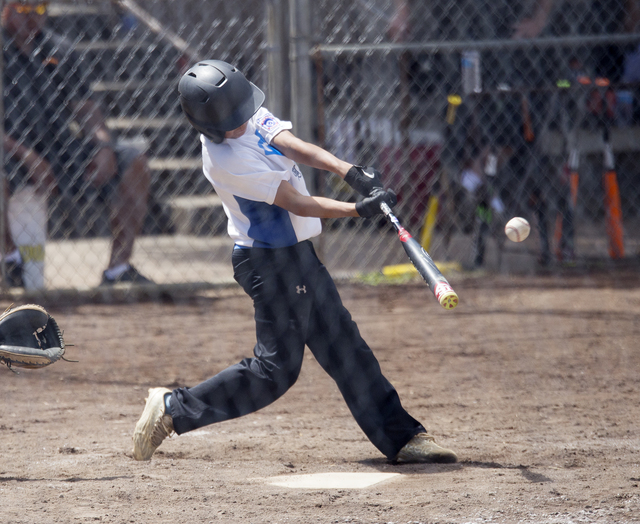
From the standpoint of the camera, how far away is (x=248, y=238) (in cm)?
297

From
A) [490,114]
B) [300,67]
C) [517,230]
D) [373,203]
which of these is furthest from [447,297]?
[490,114]

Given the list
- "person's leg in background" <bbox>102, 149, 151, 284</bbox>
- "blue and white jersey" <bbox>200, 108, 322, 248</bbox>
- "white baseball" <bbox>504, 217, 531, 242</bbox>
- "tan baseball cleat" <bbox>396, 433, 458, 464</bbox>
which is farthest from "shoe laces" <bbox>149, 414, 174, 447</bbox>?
"person's leg in background" <bbox>102, 149, 151, 284</bbox>

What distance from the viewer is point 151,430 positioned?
2.95 meters

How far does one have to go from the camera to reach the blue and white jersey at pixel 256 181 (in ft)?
9.29

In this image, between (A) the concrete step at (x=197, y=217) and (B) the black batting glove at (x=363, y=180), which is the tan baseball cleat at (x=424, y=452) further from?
(A) the concrete step at (x=197, y=217)

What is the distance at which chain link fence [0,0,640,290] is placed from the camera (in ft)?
18.6

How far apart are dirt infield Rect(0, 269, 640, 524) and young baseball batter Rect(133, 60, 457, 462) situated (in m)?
0.18

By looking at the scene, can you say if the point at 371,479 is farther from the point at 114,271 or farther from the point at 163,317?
the point at 114,271

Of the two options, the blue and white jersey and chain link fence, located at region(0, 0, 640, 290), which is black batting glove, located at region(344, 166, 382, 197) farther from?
chain link fence, located at region(0, 0, 640, 290)

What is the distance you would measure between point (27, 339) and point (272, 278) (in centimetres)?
90

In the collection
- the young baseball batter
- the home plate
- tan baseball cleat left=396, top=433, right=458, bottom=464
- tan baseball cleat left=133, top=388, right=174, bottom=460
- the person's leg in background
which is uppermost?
the young baseball batter

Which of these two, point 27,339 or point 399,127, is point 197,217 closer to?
point 399,127

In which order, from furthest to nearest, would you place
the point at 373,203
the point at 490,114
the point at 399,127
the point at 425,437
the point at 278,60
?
the point at 399,127 < the point at 490,114 < the point at 278,60 < the point at 425,437 < the point at 373,203

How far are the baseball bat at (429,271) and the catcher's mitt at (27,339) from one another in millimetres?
1273
